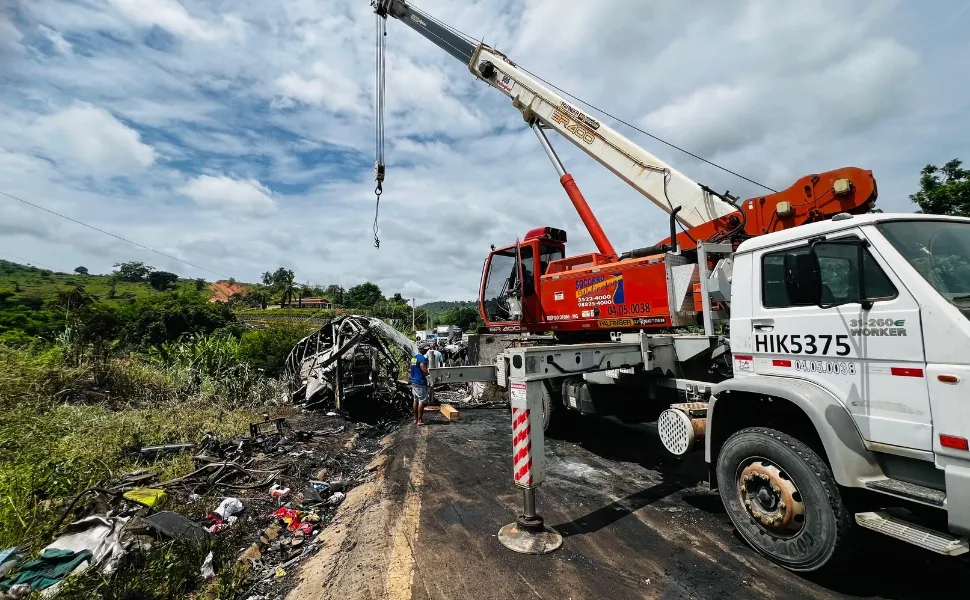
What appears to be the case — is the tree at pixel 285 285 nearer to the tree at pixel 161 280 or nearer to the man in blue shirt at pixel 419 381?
the tree at pixel 161 280

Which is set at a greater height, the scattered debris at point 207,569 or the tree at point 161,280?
the tree at point 161,280

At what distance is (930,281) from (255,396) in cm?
1276

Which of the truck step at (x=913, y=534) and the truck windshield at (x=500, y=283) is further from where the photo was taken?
the truck windshield at (x=500, y=283)

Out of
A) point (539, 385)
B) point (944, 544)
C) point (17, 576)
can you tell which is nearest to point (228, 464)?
point (17, 576)

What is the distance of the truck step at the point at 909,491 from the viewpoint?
270cm

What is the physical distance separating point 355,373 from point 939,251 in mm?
10272

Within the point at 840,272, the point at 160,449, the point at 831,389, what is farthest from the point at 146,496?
the point at 840,272

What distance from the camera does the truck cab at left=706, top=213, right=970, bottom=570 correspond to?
268 cm

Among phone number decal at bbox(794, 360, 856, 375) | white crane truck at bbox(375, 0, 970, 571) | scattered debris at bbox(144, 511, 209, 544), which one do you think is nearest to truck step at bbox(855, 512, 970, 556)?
white crane truck at bbox(375, 0, 970, 571)

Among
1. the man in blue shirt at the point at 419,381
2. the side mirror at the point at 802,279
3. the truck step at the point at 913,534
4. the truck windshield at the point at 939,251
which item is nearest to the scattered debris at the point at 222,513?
the man in blue shirt at the point at 419,381

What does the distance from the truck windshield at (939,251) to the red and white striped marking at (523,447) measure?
2.94 metres

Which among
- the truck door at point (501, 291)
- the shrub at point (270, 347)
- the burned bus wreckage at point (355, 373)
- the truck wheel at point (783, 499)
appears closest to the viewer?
the truck wheel at point (783, 499)

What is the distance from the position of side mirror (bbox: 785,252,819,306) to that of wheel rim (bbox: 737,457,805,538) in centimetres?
131

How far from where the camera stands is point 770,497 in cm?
352
